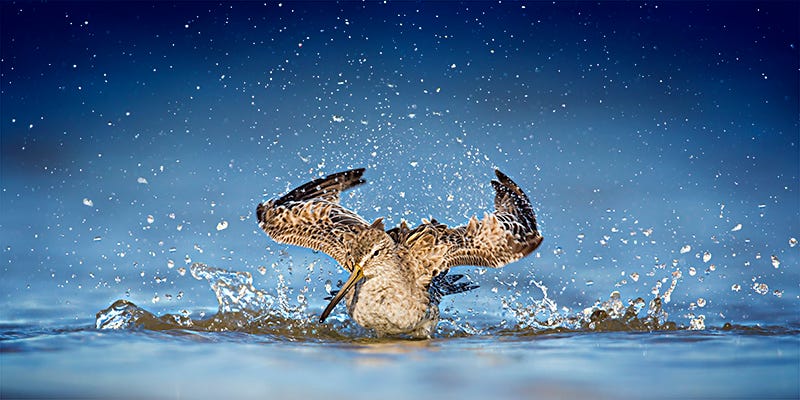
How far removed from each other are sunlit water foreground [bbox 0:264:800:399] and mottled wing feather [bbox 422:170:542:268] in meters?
0.53

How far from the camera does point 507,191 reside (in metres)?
7.86

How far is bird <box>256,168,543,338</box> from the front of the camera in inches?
245

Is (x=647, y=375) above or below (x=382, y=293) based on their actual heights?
below

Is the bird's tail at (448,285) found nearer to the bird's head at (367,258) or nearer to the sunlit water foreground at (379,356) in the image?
the sunlit water foreground at (379,356)

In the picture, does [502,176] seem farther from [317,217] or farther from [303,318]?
[303,318]

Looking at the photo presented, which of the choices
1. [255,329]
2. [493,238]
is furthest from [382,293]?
[493,238]

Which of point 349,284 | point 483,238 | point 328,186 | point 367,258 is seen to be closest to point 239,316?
point 349,284

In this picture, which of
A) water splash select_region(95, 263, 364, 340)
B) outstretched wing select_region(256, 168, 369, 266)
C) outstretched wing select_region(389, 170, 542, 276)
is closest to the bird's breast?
water splash select_region(95, 263, 364, 340)

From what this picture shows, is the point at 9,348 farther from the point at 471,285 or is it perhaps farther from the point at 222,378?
the point at 471,285

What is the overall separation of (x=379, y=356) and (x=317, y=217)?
296cm

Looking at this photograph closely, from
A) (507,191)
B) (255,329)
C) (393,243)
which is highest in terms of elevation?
(507,191)

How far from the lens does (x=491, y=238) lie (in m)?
7.18

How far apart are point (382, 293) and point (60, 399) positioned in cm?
306

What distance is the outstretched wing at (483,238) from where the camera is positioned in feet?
22.8
